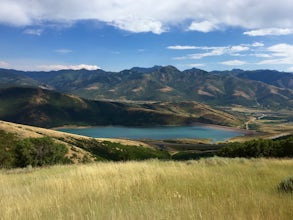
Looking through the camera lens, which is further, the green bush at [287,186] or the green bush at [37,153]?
the green bush at [37,153]

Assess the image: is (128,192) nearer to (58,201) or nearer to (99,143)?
(58,201)

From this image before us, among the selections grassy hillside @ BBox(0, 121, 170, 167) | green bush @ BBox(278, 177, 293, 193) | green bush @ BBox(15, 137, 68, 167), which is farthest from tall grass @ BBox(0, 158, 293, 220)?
grassy hillside @ BBox(0, 121, 170, 167)

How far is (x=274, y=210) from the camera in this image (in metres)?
5.20

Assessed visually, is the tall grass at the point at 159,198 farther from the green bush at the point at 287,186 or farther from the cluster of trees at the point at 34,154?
the cluster of trees at the point at 34,154

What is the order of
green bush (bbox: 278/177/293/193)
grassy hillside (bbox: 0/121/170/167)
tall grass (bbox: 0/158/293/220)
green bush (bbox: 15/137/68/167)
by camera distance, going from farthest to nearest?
grassy hillside (bbox: 0/121/170/167), green bush (bbox: 15/137/68/167), green bush (bbox: 278/177/293/193), tall grass (bbox: 0/158/293/220)

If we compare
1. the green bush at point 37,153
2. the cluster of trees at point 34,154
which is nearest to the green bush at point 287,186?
the cluster of trees at point 34,154

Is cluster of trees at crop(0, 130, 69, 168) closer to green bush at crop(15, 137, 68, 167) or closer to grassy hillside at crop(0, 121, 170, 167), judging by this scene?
green bush at crop(15, 137, 68, 167)

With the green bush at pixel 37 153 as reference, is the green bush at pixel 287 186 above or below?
above

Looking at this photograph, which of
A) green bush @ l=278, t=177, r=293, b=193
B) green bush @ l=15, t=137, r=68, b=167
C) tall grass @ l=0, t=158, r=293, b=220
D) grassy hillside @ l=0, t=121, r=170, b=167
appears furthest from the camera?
grassy hillside @ l=0, t=121, r=170, b=167

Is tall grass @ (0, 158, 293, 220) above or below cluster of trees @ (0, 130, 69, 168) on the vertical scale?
above

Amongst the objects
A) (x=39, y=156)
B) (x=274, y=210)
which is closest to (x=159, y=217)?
(x=274, y=210)

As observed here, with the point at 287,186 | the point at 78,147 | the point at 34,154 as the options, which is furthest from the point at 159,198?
the point at 78,147

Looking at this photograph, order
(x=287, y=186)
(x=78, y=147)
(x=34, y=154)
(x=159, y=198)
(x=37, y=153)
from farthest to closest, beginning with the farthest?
1. (x=78, y=147)
2. (x=34, y=154)
3. (x=37, y=153)
4. (x=287, y=186)
5. (x=159, y=198)

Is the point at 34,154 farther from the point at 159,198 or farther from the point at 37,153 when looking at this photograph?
the point at 159,198
